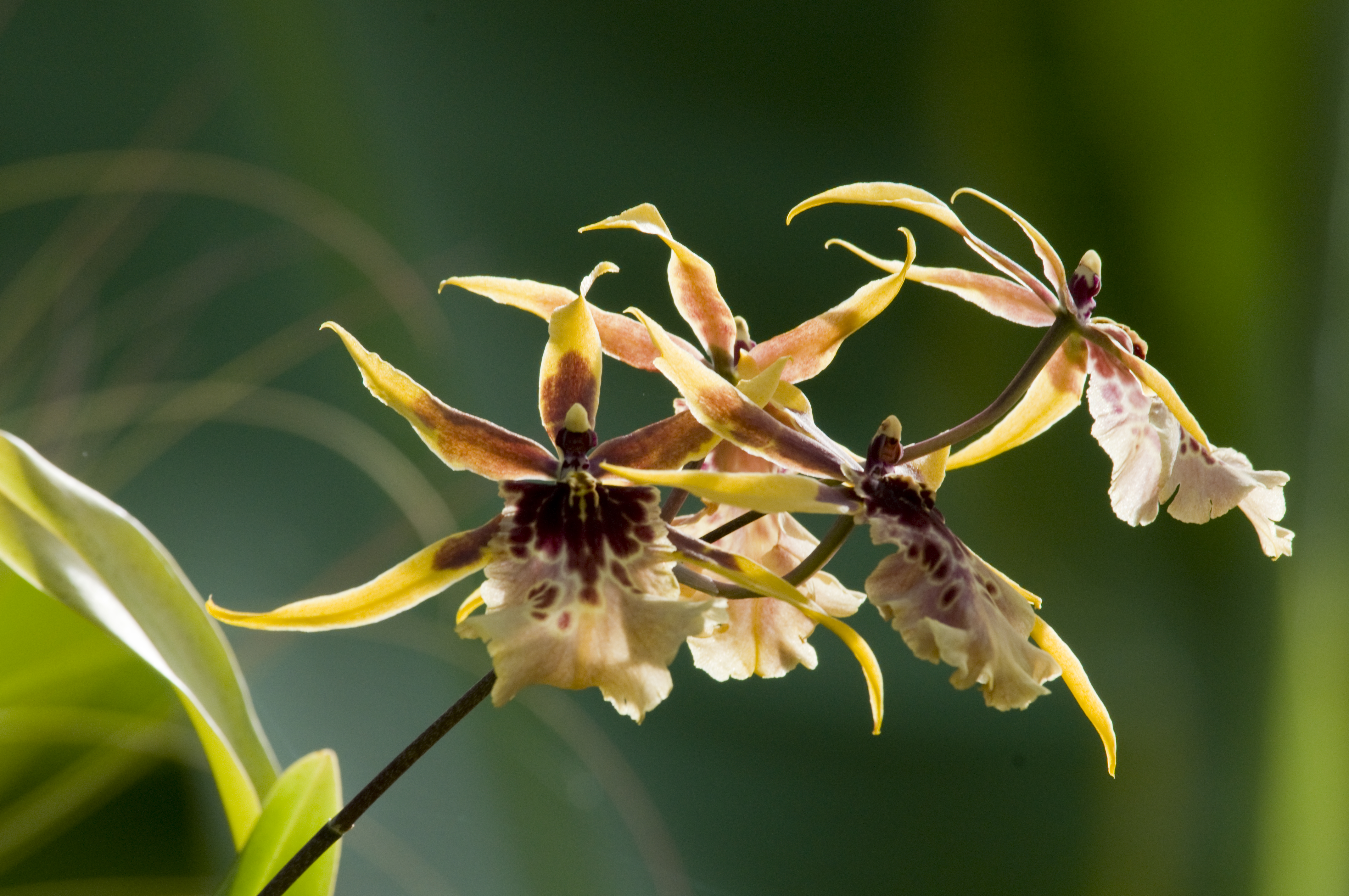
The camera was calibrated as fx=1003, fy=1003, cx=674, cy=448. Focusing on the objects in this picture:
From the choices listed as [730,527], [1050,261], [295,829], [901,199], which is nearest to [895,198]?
[901,199]

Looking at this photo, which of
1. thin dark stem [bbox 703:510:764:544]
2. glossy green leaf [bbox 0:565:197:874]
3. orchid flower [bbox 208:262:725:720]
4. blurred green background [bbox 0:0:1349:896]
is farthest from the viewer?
blurred green background [bbox 0:0:1349:896]

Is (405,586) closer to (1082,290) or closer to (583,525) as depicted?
(583,525)

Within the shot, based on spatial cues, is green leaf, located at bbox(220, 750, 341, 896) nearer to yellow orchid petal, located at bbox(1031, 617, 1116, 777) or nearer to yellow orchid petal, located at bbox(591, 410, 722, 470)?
yellow orchid petal, located at bbox(591, 410, 722, 470)

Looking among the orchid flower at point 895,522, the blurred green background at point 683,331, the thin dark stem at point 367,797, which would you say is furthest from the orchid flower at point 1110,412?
the blurred green background at point 683,331

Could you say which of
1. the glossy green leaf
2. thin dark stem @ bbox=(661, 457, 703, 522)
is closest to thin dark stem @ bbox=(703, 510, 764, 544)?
thin dark stem @ bbox=(661, 457, 703, 522)

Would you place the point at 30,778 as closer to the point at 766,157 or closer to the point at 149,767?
the point at 149,767
